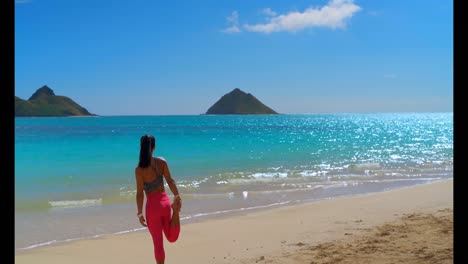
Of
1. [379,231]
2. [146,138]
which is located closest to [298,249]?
[379,231]

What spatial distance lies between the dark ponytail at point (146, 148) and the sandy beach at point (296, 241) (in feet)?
7.53

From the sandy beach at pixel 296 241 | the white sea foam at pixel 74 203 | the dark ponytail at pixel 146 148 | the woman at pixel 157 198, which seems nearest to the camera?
the dark ponytail at pixel 146 148

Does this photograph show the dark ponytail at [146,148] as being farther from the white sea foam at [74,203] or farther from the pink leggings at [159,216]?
the white sea foam at [74,203]

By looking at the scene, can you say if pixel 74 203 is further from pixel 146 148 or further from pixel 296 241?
pixel 146 148

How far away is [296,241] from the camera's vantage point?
702 centimetres

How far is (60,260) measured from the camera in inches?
252

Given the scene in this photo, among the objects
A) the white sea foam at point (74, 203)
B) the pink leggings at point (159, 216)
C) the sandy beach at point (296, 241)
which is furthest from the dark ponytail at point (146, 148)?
the white sea foam at point (74, 203)

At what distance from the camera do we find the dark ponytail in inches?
171

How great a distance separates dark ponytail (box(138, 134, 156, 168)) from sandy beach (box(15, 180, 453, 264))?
2295mm

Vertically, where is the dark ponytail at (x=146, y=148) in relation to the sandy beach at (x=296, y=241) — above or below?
above

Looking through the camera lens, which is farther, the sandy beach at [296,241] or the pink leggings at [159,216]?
the sandy beach at [296,241]

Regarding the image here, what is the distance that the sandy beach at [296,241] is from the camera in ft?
19.4
